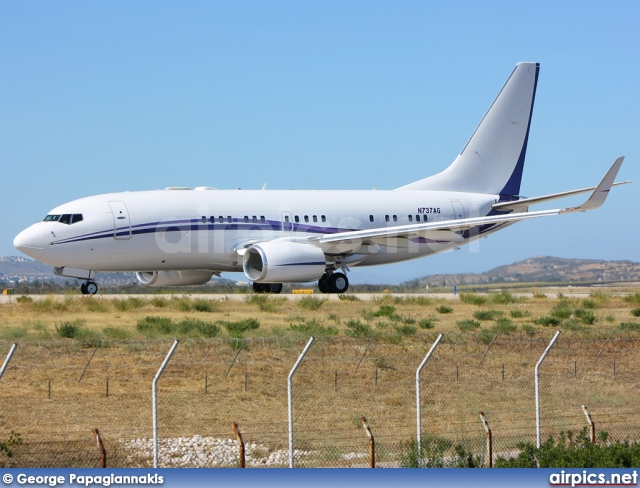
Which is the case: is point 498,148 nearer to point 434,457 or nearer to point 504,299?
point 504,299

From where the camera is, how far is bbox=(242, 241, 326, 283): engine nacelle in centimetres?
3472

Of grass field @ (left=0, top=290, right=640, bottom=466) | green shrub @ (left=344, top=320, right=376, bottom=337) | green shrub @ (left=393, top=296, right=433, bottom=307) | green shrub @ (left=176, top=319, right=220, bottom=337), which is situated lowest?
grass field @ (left=0, top=290, right=640, bottom=466)

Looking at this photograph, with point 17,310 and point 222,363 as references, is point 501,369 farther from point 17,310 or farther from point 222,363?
point 17,310

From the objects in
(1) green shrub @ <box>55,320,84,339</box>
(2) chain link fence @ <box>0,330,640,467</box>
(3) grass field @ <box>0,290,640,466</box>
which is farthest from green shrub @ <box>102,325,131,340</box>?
(2) chain link fence @ <box>0,330,640,467</box>

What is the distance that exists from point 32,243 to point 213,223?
6043mm

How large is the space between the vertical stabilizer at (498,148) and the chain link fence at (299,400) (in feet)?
64.5

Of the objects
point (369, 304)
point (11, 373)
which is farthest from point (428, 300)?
point (11, 373)

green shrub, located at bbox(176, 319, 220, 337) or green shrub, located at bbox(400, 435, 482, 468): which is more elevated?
green shrub, located at bbox(176, 319, 220, 337)

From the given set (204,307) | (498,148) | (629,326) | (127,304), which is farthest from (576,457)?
(498,148)

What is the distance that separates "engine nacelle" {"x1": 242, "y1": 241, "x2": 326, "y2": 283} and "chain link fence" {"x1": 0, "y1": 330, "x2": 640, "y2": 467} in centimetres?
1117

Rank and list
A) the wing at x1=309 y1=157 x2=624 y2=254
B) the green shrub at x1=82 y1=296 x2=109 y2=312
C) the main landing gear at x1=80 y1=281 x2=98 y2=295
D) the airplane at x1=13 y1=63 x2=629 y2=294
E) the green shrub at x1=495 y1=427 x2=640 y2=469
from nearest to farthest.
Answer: the green shrub at x1=495 y1=427 x2=640 y2=469
the green shrub at x1=82 y1=296 x2=109 y2=312
the airplane at x1=13 y1=63 x2=629 y2=294
the main landing gear at x1=80 y1=281 x2=98 y2=295
the wing at x1=309 y1=157 x2=624 y2=254

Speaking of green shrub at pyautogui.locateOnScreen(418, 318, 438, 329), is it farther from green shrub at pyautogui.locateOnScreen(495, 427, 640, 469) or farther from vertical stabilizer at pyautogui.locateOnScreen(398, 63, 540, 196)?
vertical stabilizer at pyautogui.locateOnScreen(398, 63, 540, 196)

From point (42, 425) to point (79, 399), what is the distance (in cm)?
160

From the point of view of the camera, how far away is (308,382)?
1883cm
